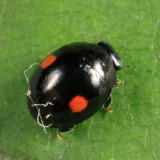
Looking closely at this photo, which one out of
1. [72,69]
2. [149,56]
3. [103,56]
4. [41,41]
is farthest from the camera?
[41,41]

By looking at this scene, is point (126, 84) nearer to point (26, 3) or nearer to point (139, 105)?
point (139, 105)

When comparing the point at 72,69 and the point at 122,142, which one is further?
the point at 122,142

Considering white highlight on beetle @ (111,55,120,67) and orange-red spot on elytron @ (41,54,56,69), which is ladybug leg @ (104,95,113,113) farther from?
orange-red spot on elytron @ (41,54,56,69)

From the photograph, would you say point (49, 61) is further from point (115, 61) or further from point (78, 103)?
point (115, 61)

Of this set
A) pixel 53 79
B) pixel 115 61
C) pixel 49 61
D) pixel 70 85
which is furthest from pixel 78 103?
pixel 115 61

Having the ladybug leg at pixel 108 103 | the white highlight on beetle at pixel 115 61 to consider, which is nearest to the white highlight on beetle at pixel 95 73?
the white highlight on beetle at pixel 115 61

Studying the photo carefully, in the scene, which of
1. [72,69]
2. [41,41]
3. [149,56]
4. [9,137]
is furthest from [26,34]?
[149,56]

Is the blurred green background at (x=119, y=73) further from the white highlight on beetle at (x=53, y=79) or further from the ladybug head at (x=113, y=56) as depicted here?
the white highlight on beetle at (x=53, y=79)

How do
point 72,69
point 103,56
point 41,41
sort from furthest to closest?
point 41,41, point 103,56, point 72,69
